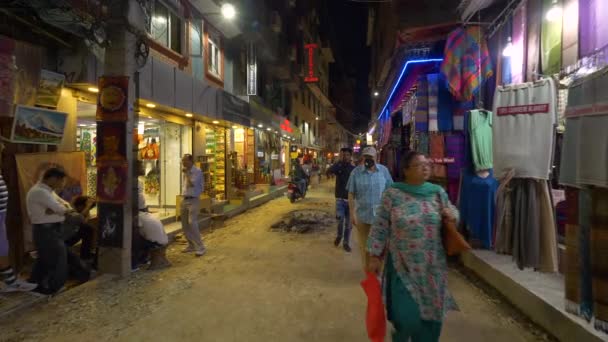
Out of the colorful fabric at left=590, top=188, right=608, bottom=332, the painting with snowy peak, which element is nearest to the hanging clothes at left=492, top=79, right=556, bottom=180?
the colorful fabric at left=590, top=188, right=608, bottom=332

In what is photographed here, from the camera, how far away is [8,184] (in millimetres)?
5500

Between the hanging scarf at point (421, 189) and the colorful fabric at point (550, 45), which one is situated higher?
the colorful fabric at point (550, 45)

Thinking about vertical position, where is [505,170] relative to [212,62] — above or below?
below

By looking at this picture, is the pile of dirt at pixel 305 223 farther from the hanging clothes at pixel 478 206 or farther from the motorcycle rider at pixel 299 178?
the hanging clothes at pixel 478 206

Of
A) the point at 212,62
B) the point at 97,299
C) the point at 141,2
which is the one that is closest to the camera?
the point at 97,299

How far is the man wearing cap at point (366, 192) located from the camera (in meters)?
5.48

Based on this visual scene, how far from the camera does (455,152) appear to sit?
6.82 metres

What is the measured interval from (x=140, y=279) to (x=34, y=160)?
8.35ft

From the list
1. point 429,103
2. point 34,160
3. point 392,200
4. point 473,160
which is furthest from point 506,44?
point 34,160

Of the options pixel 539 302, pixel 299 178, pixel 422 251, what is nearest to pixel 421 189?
pixel 422 251

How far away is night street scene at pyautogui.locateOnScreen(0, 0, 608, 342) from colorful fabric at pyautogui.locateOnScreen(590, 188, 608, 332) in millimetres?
13

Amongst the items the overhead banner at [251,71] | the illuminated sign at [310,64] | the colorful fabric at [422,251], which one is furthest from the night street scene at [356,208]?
the illuminated sign at [310,64]

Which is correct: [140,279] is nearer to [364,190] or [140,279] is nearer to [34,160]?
[34,160]

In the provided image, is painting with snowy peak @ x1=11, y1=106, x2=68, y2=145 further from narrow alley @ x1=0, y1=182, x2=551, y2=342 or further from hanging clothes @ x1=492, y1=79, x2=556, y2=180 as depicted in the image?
hanging clothes @ x1=492, y1=79, x2=556, y2=180
